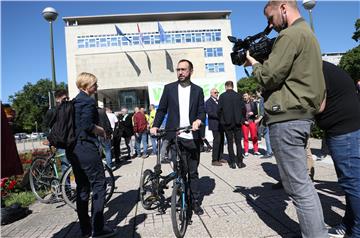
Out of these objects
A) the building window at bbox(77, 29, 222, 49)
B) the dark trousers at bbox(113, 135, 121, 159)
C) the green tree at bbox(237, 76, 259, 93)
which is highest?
the building window at bbox(77, 29, 222, 49)

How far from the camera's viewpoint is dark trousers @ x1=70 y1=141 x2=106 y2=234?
376cm

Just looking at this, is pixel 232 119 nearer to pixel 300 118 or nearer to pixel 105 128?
pixel 105 128

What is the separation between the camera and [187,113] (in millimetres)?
4391

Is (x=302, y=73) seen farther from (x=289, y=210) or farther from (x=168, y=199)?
(x=168, y=199)

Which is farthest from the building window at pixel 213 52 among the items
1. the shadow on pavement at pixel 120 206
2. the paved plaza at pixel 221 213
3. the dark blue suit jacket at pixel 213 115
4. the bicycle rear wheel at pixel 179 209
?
the bicycle rear wheel at pixel 179 209

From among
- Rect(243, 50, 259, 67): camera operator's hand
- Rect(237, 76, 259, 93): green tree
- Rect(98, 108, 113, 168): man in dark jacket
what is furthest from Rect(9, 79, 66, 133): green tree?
Rect(243, 50, 259, 67): camera operator's hand

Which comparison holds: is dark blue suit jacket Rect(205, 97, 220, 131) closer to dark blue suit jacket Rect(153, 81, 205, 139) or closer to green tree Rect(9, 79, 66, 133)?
dark blue suit jacket Rect(153, 81, 205, 139)

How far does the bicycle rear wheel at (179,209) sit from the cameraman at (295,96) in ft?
4.47

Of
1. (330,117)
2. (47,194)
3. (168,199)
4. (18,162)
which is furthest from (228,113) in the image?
(18,162)

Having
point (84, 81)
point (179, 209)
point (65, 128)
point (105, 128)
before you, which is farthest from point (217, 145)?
point (65, 128)

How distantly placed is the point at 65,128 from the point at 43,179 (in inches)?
123

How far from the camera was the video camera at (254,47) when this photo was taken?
108 inches

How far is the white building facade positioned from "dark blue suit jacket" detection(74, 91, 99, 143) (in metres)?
44.2

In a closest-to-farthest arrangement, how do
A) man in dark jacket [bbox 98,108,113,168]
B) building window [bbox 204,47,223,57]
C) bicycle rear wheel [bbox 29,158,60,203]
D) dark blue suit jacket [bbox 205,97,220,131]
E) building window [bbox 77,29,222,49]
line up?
bicycle rear wheel [bbox 29,158,60,203] → man in dark jacket [bbox 98,108,113,168] → dark blue suit jacket [bbox 205,97,220,131] → building window [bbox 77,29,222,49] → building window [bbox 204,47,223,57]
